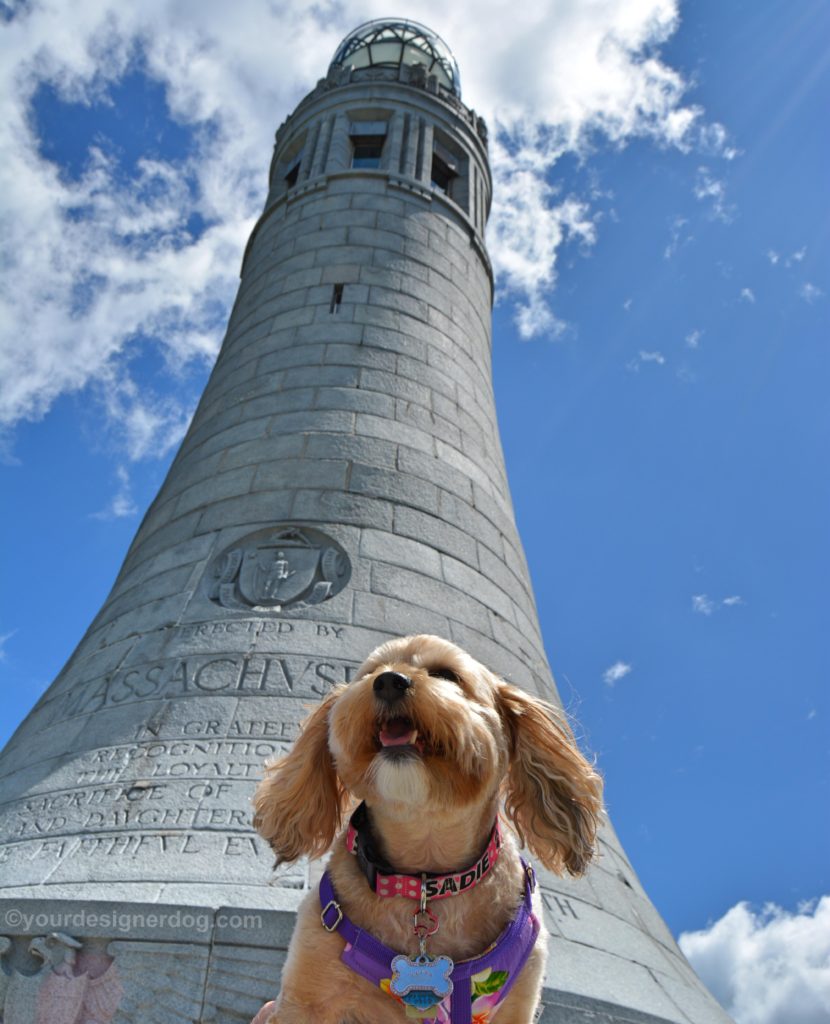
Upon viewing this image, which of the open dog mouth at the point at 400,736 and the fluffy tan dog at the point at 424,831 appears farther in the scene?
the open dog mouth at the point at 400,736

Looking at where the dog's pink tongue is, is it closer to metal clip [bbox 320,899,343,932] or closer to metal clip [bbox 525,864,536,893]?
metal clip [bbox 320,899,343,932]

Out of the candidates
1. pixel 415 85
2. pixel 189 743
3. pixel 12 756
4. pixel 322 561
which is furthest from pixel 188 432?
pixel 415 85

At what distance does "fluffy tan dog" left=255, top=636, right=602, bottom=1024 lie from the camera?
8.27 ft

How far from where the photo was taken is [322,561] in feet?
25.4

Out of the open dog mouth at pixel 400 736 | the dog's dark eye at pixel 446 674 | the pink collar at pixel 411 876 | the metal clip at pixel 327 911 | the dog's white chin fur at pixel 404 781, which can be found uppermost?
the dog's dark eye at pixel 446 674

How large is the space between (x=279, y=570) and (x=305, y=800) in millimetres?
4698

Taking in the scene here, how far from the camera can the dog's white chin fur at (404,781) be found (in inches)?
102

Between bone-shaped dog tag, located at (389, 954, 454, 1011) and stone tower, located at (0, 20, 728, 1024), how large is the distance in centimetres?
167

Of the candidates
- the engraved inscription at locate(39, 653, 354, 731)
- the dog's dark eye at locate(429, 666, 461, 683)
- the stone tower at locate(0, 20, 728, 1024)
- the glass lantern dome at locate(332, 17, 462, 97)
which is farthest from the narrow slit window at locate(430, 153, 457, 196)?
the dog's dark eye at locate(429, 666, 461, 683)

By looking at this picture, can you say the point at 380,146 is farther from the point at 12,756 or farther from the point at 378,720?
the point at 378,720

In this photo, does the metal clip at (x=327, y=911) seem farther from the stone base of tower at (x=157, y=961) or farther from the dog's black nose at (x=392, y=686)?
the stone base of tower at (x=157, y=961)

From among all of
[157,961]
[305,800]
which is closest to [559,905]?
[157,961]

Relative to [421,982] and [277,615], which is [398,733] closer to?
[421,982]

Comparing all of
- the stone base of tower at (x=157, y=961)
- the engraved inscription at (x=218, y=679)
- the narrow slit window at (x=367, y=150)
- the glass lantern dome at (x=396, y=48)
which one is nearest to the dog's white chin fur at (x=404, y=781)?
the stone base of tower at (x=157, y=961)
